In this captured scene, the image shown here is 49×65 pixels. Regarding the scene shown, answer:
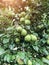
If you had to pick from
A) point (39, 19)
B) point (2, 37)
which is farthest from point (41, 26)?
point (2, 37)

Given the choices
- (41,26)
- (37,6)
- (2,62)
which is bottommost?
(2,62)

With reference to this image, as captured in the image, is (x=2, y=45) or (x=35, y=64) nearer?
(x=35, y=64)

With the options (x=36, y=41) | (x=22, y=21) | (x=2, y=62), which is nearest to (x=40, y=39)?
(x=36, y=41)

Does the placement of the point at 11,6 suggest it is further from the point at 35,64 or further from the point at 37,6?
the point at 35,64

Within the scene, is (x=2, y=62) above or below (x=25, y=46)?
below

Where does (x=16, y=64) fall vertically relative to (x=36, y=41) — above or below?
below

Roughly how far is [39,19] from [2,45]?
50 cm

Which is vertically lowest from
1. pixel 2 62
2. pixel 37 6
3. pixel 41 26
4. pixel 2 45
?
pixel 2 62

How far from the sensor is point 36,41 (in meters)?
2.43

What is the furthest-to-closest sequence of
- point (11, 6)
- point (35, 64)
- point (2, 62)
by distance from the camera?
1. point (11, 6)
2. point (2, 62)
3. point (35, 64)

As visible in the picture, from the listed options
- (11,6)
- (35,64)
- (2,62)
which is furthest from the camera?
(11,6)

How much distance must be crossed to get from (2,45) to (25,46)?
28 centimetres

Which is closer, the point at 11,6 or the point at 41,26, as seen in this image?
the point at 41,26

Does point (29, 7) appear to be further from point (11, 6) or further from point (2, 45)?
point (2, 45)
